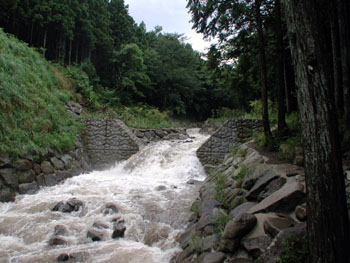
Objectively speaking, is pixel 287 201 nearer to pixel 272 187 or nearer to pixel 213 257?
pixel 272 187

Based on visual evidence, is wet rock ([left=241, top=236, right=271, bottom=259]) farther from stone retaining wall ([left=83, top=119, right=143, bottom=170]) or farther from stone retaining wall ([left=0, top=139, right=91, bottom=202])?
stone retaining wall ([left=83, top=119, right=143, bottom=170])

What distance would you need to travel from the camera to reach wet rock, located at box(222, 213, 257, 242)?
9.82 ft

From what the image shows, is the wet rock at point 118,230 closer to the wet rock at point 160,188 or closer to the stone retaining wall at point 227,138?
the wet rock at point 160,188

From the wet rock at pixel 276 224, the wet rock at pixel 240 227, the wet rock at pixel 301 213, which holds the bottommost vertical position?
the wet rock at pixel 240 227

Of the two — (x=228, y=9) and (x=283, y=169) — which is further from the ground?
(x=228, y=9)

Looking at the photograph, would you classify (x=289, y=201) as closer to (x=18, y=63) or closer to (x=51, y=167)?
(x=51, y=167)

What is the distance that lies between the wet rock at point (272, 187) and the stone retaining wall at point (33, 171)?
6.42 m

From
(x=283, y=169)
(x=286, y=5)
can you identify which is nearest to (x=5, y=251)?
(x=283, y=169)

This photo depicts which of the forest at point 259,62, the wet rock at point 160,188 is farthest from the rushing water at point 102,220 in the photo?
the forest at point 259,62

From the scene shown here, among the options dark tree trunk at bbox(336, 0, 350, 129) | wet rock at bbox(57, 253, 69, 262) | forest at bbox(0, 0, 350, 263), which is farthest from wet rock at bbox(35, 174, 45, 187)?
dark tree trunk at bbox(336, 0, 350, 129)

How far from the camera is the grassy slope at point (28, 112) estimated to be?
727cm

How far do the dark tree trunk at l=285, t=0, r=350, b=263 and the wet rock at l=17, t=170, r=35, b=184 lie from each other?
24.5ft

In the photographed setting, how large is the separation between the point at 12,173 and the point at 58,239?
3.59 metres

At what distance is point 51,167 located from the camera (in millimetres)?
8125
